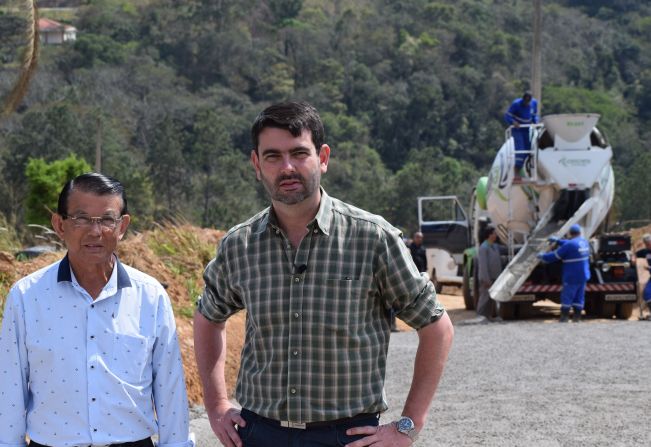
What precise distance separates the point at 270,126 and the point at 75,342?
1.02 meters

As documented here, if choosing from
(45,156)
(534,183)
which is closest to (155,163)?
(45,156)

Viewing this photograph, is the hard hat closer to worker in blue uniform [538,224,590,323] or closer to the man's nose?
worker in blue uniform [538,224,590,323]

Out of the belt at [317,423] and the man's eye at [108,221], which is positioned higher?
the man's eye at [108,221]

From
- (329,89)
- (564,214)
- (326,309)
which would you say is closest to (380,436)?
(326,309)

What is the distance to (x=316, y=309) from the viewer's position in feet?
13.4

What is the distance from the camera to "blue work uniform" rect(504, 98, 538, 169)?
826 inches

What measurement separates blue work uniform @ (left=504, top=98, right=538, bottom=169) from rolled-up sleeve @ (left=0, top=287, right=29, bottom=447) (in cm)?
1716

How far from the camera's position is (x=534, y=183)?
810 inches

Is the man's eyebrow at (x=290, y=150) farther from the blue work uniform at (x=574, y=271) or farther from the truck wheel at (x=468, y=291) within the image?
the truck wheel at (x=468, y=291)

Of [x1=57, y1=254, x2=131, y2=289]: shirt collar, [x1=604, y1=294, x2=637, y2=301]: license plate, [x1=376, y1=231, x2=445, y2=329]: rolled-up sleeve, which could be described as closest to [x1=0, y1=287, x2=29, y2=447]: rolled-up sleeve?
[x1=57, y1=254, x2=131, y2=289]: shirt collar

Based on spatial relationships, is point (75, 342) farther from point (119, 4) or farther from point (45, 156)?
point (119, 4)

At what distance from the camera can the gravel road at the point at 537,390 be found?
29.2ft

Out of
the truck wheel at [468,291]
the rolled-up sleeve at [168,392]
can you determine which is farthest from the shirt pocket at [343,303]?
the truck wheel at [468,291]

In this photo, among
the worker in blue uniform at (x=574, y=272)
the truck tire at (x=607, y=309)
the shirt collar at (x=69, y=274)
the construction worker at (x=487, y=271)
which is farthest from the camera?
the construction worker at (x=487, y=271)
